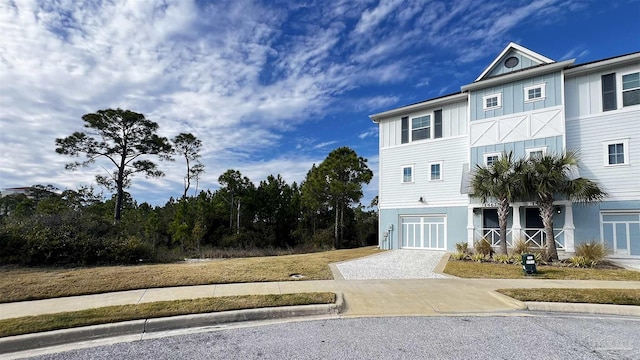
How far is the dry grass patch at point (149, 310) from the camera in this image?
5621 mm

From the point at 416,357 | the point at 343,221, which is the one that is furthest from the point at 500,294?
the point at 343,221

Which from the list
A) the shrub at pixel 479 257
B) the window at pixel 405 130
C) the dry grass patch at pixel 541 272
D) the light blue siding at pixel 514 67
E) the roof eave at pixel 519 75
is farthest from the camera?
the window at pixel 405 130

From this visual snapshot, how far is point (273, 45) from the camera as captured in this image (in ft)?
48.2

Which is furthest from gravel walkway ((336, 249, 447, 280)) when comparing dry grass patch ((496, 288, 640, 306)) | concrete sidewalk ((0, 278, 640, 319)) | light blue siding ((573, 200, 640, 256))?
light blue siding ((573, 200, 640, 256))

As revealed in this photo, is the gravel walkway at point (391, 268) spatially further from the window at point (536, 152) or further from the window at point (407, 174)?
the window at point (536, 152)

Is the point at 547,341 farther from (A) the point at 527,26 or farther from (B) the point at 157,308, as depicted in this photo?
(A) the point at 527,26

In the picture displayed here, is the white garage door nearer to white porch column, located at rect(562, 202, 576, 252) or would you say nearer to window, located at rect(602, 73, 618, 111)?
white porch column, located at rect(562, 202, 576, 252)

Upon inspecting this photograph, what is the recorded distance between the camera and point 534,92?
17.6 metres

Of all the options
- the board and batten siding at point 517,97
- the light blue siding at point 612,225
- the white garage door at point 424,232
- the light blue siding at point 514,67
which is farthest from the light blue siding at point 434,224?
the light blue siding at point 514,67

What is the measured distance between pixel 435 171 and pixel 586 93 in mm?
8050

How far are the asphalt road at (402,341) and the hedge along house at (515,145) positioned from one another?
39.3 ft

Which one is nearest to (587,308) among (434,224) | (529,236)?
(529,236)

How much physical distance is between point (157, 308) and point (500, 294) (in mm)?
7539

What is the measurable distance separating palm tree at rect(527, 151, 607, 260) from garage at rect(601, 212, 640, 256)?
137 centimetres
